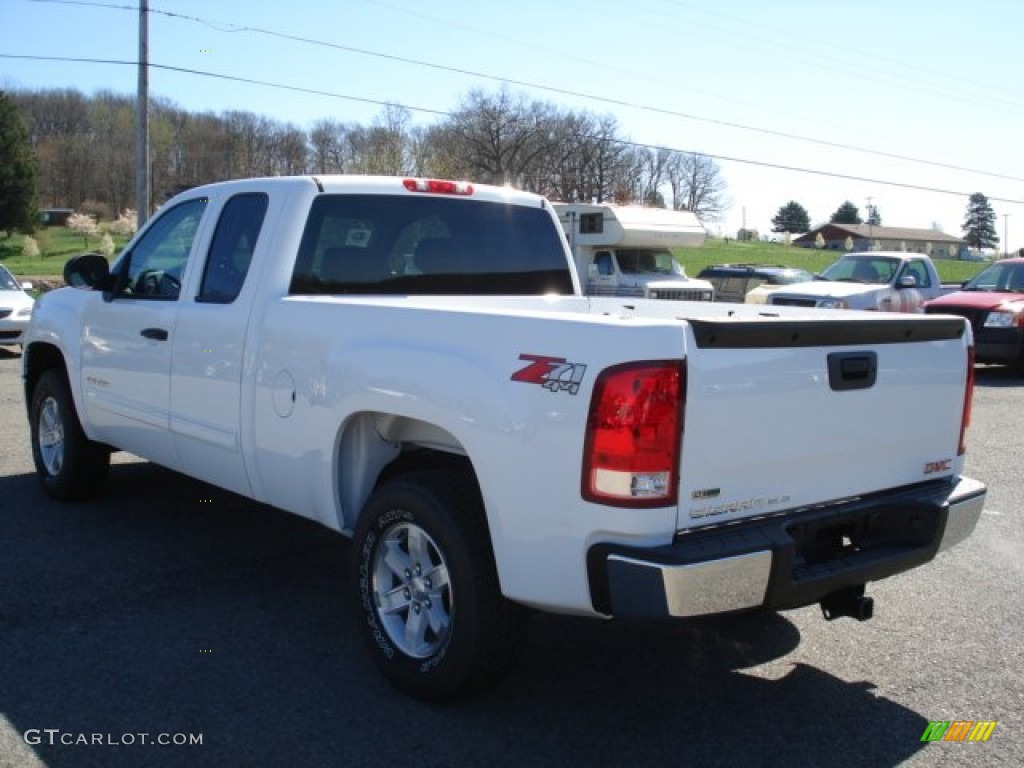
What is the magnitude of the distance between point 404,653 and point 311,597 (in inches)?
48.1

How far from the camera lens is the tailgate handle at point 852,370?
3.29 m

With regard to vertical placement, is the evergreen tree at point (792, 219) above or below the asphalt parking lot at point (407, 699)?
above

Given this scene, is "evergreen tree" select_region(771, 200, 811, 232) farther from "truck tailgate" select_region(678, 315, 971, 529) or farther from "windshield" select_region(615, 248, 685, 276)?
Result: "truck tailgate" select_region(678, 315, 971, 529)

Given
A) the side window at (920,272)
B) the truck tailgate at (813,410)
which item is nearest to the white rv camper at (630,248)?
the side window at (920,272)

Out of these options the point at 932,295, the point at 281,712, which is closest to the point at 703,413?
the point at 281,712

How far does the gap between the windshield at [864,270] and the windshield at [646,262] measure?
5.61 metres

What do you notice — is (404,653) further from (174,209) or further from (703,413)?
(174,209)

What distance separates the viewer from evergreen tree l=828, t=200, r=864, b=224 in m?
156

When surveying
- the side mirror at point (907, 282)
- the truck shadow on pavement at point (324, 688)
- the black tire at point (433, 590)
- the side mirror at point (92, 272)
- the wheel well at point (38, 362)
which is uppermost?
the side mirror at point (907, 282)

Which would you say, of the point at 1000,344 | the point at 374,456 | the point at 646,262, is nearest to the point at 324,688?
the point at 374,456

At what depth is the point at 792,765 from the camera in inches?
Answer: 125

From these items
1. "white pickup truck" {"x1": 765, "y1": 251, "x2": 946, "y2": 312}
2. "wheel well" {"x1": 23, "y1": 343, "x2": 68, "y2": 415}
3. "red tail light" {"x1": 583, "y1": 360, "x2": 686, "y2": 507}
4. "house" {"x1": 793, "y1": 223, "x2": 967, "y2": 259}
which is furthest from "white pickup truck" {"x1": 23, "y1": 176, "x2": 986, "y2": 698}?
"house" {"x1": 793, "y1": 223, "x2": 967, "y2": 259}

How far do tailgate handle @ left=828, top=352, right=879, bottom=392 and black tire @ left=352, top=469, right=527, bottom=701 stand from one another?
4.25 feet

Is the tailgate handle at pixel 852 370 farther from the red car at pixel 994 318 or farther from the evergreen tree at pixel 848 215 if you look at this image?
the evergreen tree at pixel 848 215
